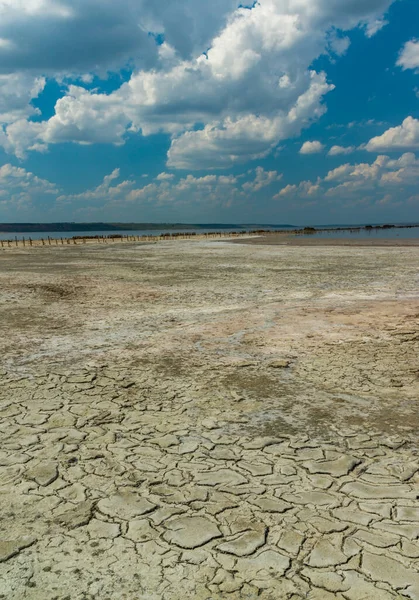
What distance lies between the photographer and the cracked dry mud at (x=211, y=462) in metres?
2.81

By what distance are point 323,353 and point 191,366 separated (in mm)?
2224

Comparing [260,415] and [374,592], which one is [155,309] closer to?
[260,415]

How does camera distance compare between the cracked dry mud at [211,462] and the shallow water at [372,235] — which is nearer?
the cracked dry mud at [211,462]

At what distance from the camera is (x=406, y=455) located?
4195mm

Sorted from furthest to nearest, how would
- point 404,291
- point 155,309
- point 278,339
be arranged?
point 404,291 → point 155,309 → point 278,339

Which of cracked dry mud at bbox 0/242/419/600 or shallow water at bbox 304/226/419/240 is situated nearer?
cracked dry mud at bbox 0/242/419/600

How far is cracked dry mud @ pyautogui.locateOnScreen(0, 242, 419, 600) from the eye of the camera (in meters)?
2.81

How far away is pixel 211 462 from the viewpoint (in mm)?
4113

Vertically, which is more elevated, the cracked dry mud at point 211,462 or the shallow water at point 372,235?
the shallow water at point 372,235

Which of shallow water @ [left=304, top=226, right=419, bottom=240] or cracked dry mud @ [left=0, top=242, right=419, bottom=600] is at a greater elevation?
shallow water @ [left=304, top=226, right=419, bottom=240]

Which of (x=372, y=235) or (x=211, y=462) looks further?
(x=372, y=235)

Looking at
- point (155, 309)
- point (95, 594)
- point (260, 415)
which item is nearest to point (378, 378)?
point (260, 415)

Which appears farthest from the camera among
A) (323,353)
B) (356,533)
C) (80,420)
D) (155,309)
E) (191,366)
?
(155,309)

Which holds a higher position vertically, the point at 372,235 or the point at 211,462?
the point at 372,235
